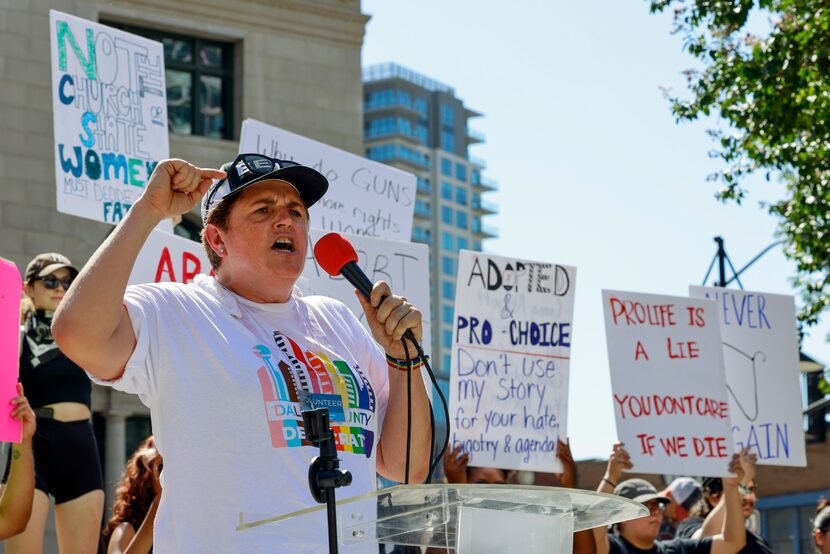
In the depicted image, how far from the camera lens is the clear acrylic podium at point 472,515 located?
9.07ft

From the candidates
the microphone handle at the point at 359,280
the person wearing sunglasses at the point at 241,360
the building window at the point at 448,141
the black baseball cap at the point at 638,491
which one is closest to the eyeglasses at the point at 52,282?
the person wearing sunglasses at the point at 241,360

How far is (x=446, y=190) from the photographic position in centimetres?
13888

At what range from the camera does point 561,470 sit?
753 cm

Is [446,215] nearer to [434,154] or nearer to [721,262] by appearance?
[434,154]

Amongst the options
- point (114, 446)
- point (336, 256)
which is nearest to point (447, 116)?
point (114, 446)

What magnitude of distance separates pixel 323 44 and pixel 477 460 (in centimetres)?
1492

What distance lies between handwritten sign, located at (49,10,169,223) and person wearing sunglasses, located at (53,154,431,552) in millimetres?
3113

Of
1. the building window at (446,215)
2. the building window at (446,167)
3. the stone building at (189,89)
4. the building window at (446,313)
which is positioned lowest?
the stone building at (189,89)

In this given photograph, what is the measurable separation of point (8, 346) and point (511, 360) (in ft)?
→ 10.4

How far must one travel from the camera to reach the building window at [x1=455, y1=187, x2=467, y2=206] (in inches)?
5551

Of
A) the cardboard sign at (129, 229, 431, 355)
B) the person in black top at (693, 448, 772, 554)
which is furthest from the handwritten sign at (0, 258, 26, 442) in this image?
the person in black top at (693, 448, 772, 554)

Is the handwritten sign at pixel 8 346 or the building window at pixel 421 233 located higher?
the building window at pixel 421 233

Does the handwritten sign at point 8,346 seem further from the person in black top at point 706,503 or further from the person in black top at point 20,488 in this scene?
the person in black top at point 706,503

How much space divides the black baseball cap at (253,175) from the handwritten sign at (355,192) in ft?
12.3
